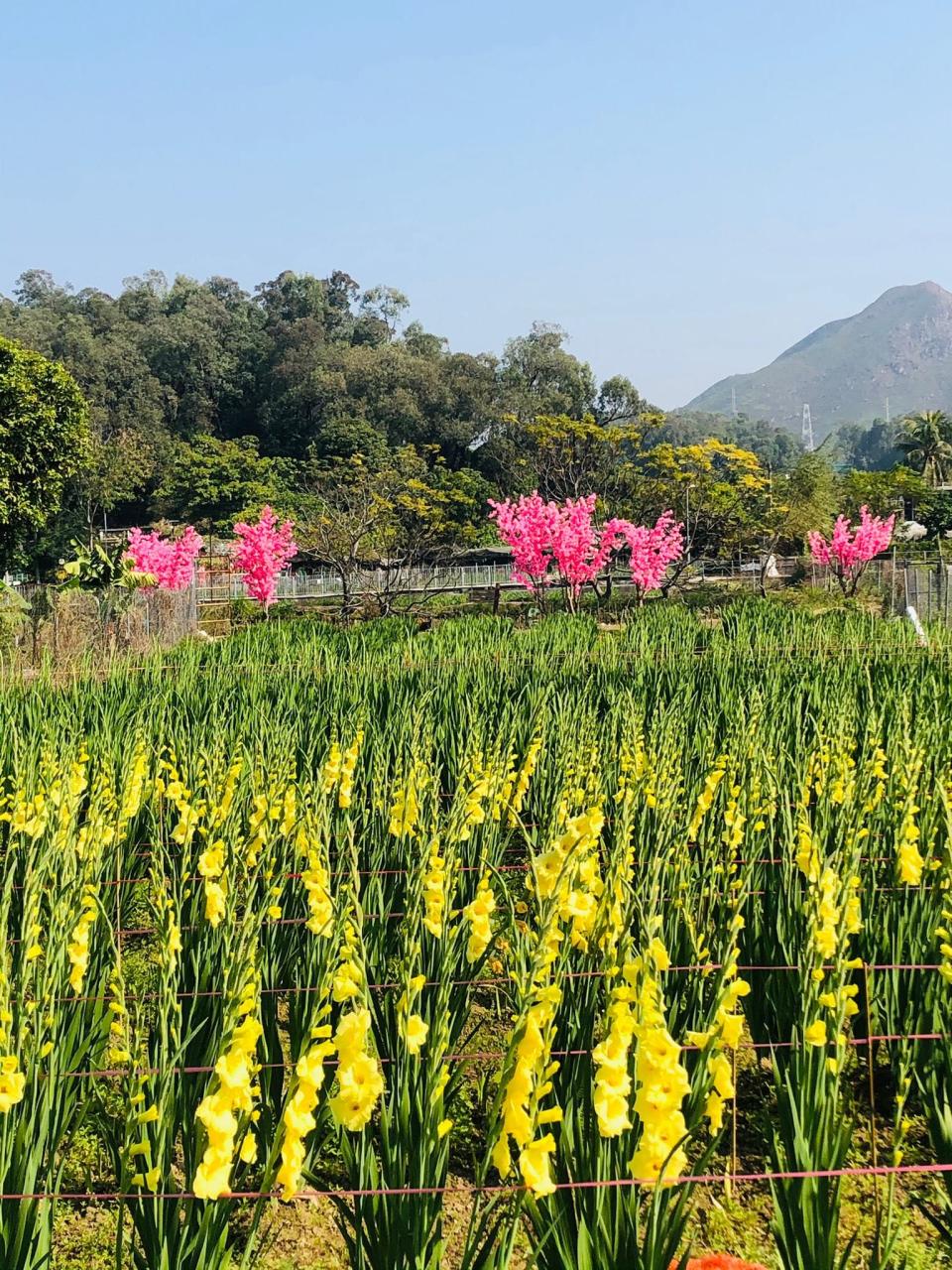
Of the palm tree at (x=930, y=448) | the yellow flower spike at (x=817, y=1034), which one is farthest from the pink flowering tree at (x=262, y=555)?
the palm tree at (x=930, y=448)

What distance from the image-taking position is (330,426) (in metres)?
42.1

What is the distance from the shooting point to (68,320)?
171 feet

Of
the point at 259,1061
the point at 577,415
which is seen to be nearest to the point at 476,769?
the point at 259,1061

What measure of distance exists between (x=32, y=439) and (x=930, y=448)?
3994cm

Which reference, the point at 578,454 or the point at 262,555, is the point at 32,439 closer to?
the point at 262,555

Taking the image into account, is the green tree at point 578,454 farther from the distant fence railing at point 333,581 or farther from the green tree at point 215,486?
the green tree at point 215,486

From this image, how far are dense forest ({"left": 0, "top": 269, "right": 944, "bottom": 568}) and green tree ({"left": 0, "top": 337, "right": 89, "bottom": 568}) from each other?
22.5 ft

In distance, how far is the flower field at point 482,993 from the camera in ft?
5.52

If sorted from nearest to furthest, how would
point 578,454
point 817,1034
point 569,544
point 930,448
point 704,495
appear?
1. point 817,1034
2. point 569,544
3. point 704,495
4. point 578,454
5. point 930,448

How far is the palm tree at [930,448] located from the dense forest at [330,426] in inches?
198

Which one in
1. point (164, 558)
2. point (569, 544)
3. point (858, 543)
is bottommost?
point (858, 543)

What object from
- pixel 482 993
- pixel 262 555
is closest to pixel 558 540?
pixel 262 555

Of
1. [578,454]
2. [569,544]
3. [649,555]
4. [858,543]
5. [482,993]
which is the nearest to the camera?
[482,993]

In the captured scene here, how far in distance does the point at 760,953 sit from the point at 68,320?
5564 cm
